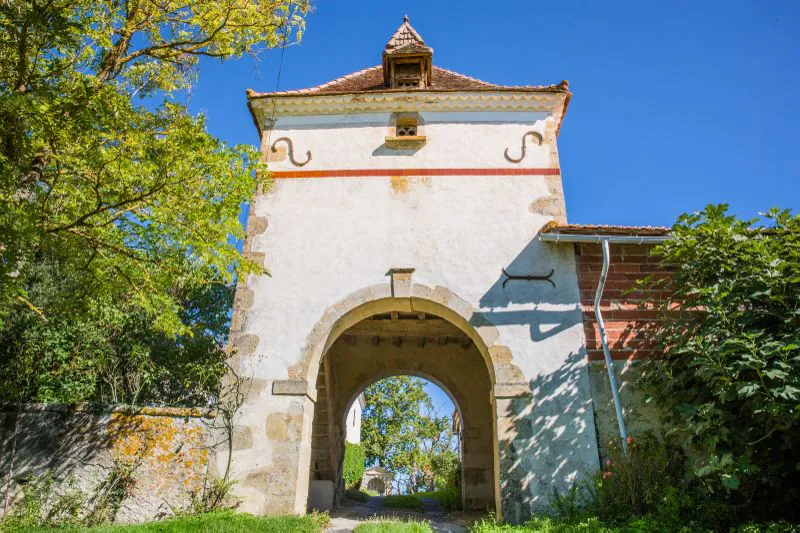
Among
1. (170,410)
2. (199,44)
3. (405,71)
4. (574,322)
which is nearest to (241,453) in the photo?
(170,410)

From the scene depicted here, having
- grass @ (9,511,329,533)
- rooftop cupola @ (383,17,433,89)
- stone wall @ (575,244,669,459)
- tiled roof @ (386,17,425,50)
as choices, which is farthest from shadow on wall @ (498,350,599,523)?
tiled roof @ (386,17,425,50)

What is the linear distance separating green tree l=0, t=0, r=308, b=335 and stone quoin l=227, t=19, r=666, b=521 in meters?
1.45

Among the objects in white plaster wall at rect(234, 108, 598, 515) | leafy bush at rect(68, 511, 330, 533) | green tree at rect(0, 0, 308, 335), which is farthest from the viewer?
white plaster wall at rect(234, 108, 598, 515)

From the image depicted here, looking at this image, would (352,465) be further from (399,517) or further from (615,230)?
(615,230)

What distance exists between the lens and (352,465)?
730 inches

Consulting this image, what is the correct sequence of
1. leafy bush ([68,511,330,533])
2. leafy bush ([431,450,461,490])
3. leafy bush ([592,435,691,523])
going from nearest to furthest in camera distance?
leafy bush ([68,511,330,533]) < leafy bush ([592,435,691,523]) < leafy bush ([431,450,461,490])

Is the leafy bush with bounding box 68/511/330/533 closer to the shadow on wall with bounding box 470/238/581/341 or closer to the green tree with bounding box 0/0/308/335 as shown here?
the green tree with bounding box 0/0/308/335

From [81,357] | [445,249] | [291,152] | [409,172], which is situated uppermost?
[291,152]

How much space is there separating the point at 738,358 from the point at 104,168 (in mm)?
6175

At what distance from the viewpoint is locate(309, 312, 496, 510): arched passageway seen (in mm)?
10094

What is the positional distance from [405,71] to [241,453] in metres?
6.65

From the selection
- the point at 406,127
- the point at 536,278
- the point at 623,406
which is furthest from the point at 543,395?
the point at 406,127

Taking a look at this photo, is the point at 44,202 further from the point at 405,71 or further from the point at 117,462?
the point at 405,71

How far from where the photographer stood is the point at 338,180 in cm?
787
